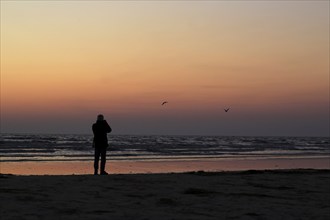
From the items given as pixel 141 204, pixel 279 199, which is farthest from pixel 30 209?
pixel 279 199

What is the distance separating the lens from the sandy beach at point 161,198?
24.0 ft

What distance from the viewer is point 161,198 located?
8.81m

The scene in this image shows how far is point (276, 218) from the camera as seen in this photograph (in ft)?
23.8

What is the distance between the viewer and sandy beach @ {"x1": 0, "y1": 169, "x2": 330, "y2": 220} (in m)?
7.32

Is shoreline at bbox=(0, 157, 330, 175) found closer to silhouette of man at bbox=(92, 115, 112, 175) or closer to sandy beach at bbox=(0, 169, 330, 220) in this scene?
silhouette of man at bbox=(92, 115, 112, 175)

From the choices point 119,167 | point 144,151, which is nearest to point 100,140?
point 119,167

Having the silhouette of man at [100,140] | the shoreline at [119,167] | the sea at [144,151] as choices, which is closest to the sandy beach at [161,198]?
the silhouette of man at [100,140]

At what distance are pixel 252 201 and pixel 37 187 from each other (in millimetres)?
4240

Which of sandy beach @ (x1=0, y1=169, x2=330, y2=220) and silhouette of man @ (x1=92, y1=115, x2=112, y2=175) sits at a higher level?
silhouette of man @ (x1=92, y1=115, x2=112, y2=175)

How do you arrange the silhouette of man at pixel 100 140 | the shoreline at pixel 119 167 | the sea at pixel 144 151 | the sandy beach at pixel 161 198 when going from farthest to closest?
the sea at pixel 144 151, the shoreline at pixel 119 167, the silhouette of man at pixel 100 140, the sandy beach at pixel 161 198

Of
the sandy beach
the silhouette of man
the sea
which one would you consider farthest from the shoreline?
the sandy beach

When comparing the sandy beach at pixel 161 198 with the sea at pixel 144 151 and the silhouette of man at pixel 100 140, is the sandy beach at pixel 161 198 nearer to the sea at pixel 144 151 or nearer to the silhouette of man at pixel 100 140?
the silhouette of man at pixel 100 140

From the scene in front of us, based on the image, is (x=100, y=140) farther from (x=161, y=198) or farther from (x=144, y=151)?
(x=144, y=151)

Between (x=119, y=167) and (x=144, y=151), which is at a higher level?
(x=144, y=151)
